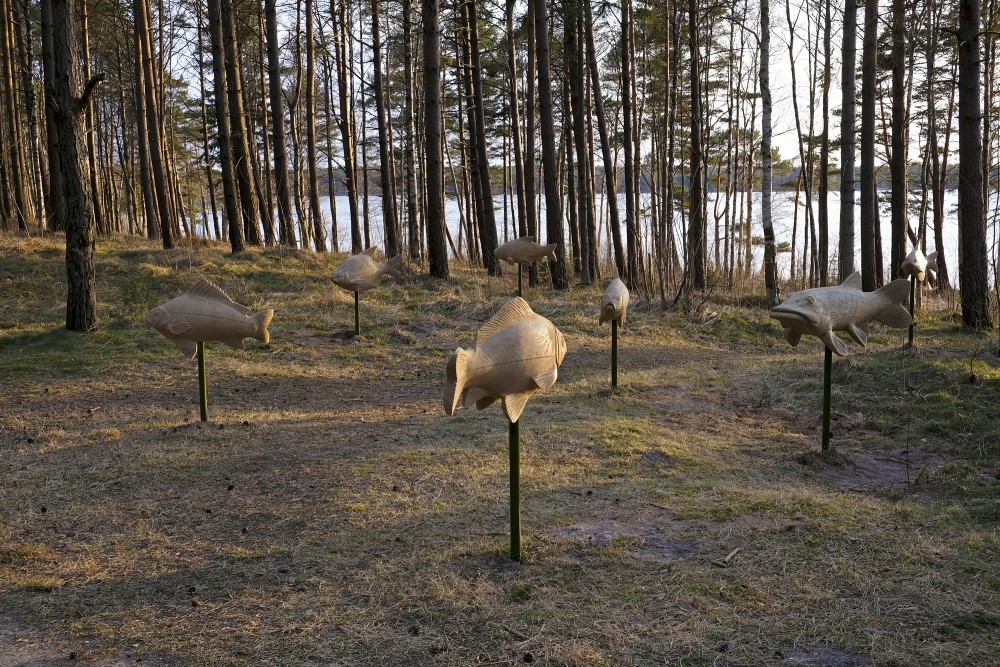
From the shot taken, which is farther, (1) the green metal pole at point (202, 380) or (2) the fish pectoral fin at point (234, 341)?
(1) the green metal pole at point (202, 380)

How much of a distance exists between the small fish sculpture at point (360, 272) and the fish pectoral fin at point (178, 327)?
3.35 m

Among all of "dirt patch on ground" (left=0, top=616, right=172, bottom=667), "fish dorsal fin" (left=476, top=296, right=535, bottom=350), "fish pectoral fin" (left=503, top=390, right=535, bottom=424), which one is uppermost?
"fish dorsal fin" (left=476, top=296, right=535, bottom=350)

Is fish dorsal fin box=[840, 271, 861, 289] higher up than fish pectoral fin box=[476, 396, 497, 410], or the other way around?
fish dorsal fin box=[840, 271, 861, 289]

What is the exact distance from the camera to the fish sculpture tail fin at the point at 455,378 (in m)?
3.32

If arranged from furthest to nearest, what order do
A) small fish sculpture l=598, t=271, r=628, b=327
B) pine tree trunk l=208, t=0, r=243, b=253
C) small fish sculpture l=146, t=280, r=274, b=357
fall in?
pine tree trunk l=208, t=0, r=243, b=253 < small fish sculpture l=598, t=271, r=628, b=327 < small fish sculpture l=146, t=280, r=274, b=357

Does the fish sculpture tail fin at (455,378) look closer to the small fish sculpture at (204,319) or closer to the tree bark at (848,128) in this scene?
the small fish sculpture at (204,319)

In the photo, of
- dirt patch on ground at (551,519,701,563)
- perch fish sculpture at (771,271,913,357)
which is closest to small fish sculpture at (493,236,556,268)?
perch fish sculpture at (771,271,913,357)

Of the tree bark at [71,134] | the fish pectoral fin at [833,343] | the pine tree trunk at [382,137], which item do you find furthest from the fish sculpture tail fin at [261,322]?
the pine tree trunk at [382,137]

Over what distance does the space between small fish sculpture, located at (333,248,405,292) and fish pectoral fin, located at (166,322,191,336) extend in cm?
335

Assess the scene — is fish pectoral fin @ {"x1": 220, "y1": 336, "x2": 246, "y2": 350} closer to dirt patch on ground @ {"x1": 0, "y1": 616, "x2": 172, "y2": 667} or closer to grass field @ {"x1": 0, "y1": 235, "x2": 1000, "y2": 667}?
grass field @ {"x1": 0, "y1": 235, "x2": 1000, "y2": 667}

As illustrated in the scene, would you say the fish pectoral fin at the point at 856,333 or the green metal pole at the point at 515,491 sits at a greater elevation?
the fish pectoral fin at the point at 856,333

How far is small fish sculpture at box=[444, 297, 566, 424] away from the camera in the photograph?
11.5 ft

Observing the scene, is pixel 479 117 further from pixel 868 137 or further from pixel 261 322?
pixel 261 322

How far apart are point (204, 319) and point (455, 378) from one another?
3.40 metres
